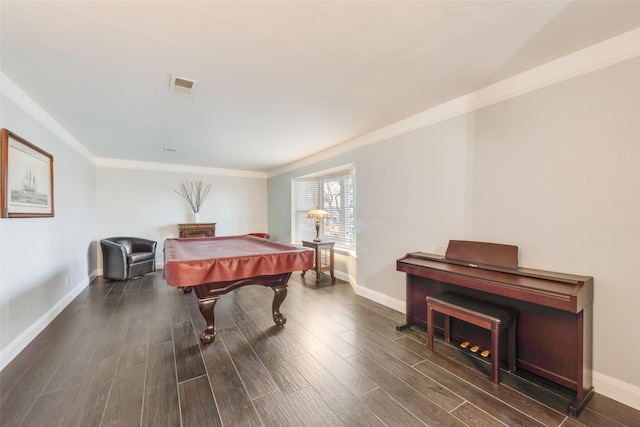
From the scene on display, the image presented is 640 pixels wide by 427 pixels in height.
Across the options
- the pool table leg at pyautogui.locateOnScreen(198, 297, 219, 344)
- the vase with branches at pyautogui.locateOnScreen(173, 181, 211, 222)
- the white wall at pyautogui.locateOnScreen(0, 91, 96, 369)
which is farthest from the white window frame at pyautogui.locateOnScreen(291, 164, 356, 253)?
the white wall at pyautogui.locateOnScreen(0, 91, 96, 369)

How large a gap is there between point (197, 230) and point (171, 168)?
1.47m

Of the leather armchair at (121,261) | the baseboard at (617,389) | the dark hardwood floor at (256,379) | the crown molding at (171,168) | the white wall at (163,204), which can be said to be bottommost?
the dark hardwood floor at (256,379)

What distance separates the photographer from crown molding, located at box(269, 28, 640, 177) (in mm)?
1662

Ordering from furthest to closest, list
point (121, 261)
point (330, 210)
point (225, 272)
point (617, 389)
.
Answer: point (330, 210) < point (121, 261) < point (225, 272) < point (617, 389)

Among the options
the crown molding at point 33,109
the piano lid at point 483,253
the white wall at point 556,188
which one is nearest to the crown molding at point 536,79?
the white wall at point 556,188

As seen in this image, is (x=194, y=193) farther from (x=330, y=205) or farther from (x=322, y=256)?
(x=322, y=256)

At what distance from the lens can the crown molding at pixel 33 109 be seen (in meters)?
2.09

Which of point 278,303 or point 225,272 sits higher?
point 225,272

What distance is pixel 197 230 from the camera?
5.67 metres

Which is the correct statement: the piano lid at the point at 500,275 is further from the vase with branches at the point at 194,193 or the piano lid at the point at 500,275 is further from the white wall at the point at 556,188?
the vase with branches at the point at 194,193

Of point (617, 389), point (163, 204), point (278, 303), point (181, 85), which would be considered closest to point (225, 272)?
point (278, 303)

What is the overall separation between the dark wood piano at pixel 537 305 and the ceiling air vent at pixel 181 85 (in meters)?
2.57

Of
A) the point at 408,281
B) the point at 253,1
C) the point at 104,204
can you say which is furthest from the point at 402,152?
the point at 104,204

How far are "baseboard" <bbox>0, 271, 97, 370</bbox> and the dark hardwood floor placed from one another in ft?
0.19
